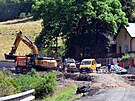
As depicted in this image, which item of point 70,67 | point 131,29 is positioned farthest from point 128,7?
point 70,67

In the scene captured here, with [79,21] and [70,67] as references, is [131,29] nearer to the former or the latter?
[79,21]

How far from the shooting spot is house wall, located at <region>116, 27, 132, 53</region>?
76562 mm

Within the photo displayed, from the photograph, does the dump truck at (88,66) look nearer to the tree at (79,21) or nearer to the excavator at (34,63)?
the excavator at (34,63)

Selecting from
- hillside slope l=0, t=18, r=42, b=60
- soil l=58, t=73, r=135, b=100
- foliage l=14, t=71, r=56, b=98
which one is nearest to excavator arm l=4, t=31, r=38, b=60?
soil l=58, t=73, r=135, b=100

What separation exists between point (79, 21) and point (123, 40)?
10.1m

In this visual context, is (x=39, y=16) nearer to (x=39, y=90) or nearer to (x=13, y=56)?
(x=13, y=56)

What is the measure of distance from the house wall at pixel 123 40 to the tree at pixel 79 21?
278 centimetres

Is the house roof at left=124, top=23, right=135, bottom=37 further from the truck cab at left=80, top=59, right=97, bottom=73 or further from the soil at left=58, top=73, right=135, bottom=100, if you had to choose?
the soil at left=58, top=73, right=135, bottom=100

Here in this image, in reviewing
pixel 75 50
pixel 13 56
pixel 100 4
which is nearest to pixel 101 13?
pixel 100 4

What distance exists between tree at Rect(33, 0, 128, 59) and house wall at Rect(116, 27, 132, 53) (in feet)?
9.12

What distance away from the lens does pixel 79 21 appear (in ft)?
235

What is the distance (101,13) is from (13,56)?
19066 mm

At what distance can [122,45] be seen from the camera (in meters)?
79.1

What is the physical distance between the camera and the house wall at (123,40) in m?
76.6
